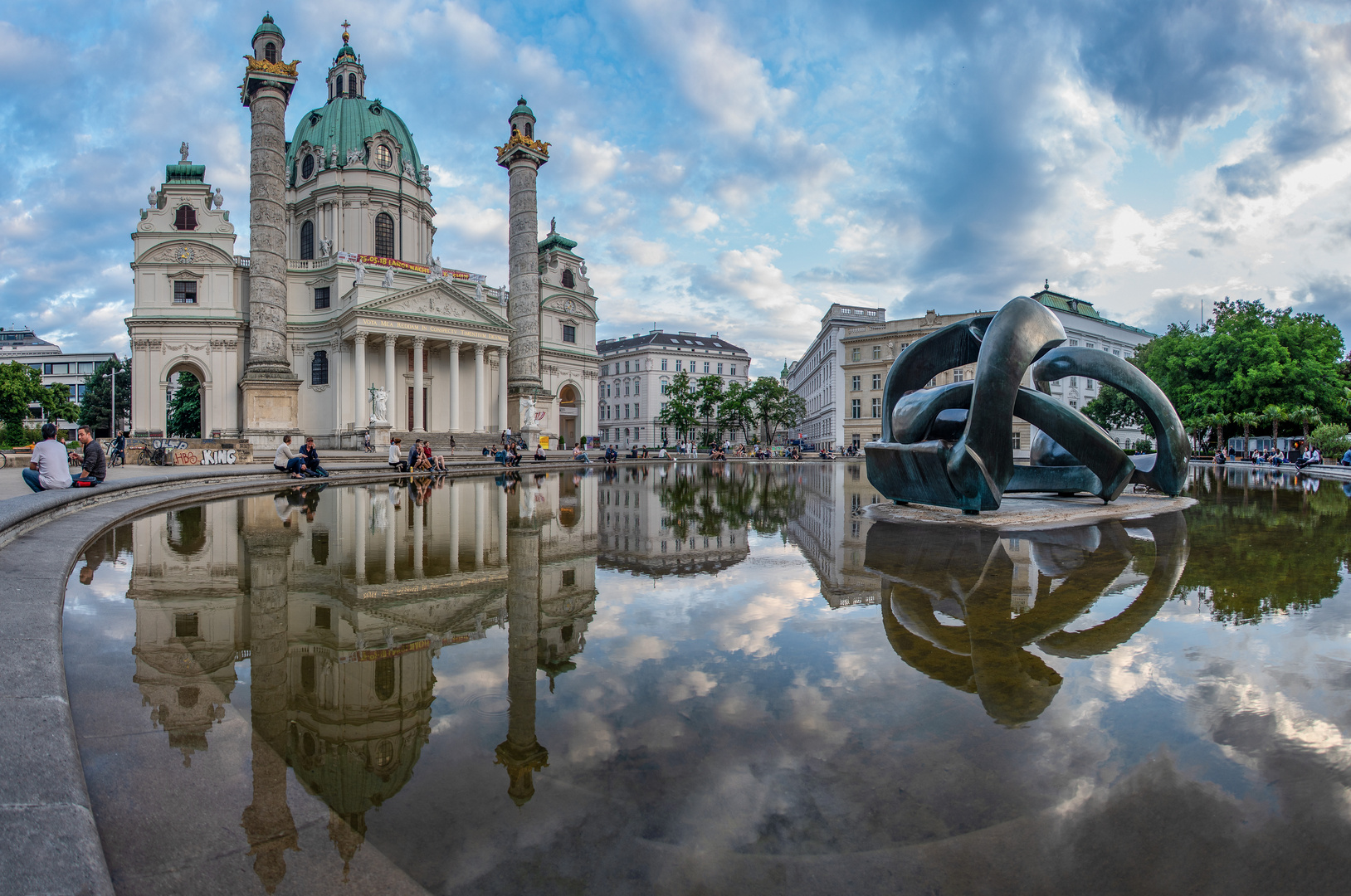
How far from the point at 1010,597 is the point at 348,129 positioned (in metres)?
57.2

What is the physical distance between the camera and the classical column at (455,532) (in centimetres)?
799

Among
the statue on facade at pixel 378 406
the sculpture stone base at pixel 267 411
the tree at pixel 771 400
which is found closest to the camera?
the sculpture stone base at pixel 267 411

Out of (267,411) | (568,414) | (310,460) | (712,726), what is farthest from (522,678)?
(568,414)

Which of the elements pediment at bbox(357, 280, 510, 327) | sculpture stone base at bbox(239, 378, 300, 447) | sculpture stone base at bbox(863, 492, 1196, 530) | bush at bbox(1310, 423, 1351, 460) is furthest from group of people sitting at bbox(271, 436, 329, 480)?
bush at bbox(1310, 423, 1351, 460)

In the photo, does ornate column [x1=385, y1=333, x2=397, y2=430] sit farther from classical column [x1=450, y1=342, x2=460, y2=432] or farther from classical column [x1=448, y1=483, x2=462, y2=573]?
classical column [x1=448, y1=483, x2=462, y2=573]

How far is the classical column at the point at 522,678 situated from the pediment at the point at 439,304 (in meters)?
37.7

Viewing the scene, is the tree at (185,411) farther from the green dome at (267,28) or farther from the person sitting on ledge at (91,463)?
the person sitting on ledge at (91,463)

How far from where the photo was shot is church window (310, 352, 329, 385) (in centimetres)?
4522

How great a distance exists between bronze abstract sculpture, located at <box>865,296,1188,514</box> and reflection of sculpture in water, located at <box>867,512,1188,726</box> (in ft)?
6.28

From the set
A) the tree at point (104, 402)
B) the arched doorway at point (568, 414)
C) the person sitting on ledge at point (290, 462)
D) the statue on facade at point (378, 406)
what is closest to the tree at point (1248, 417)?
the arched doorway at point (568, 414)

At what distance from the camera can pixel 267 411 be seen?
1390 inches

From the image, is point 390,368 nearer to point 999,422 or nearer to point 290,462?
point 290,462

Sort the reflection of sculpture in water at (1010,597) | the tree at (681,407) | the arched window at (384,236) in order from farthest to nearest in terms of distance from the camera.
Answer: the tree at (681,407)
the arched window at (384,236)
the reflection of sculpture in water at (1010,597)

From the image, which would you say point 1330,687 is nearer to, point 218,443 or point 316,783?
point 316,783
